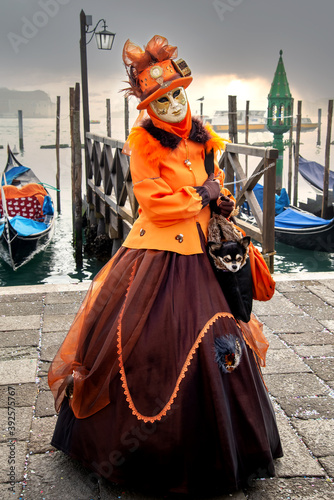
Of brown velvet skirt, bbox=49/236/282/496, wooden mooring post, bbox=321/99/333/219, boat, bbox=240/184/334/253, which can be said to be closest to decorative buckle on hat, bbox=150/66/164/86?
brown velvet skirt, bbox=49/236/282/496

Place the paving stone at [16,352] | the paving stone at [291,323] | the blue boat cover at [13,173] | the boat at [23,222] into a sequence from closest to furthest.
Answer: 1. the paving stone at [16,352]
2. the paving stone at [291,323]
3. the boat at [23,222]
4. the blue boat cover at [13,173]

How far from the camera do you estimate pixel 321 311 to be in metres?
3.62

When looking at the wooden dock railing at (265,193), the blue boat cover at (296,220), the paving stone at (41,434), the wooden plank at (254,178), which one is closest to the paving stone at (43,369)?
the paving stone at (41,434)

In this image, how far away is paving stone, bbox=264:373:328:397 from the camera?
2.54 metres

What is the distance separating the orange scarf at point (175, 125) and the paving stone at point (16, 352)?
5.26 feet

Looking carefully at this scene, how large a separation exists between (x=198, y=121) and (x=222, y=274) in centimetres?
66

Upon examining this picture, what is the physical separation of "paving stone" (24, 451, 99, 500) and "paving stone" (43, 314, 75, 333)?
1.30 metres

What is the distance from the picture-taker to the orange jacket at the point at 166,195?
6.22 ft

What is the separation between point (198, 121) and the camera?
212 cm

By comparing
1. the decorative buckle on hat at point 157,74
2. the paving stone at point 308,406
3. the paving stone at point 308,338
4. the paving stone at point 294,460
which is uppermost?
the decorative buckle on hat at point 157,74

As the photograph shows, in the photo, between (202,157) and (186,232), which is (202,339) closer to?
(186,232)

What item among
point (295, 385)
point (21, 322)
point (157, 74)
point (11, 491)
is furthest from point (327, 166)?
point (11, 491)

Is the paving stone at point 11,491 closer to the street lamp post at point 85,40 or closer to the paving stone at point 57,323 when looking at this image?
the paving stone at point 57,323

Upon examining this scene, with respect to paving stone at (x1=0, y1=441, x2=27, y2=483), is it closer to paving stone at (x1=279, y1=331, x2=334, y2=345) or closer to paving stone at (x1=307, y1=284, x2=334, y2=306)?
paving stone at (x1=279, y1=331, x2=334, y2=345)
